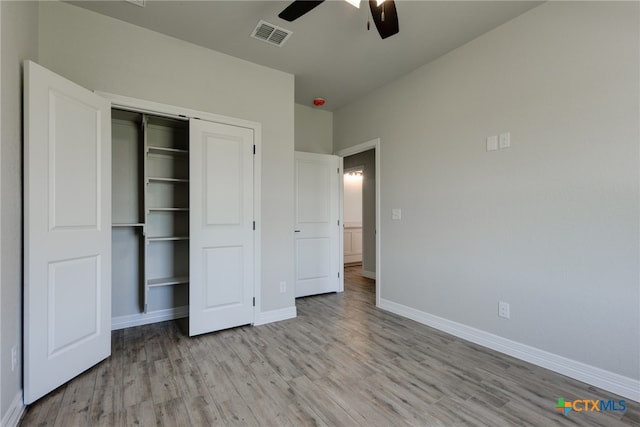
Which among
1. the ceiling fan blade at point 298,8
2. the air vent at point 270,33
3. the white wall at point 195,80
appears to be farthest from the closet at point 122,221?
the ceiling fan blade at point 298,8

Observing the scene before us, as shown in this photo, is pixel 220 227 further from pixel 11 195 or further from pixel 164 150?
pixel 11 195

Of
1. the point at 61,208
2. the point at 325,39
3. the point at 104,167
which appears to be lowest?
the point at 61,208

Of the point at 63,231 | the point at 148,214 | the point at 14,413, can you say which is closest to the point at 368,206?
the point at 148,214

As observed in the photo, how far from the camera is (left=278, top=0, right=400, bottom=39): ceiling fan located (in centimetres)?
173

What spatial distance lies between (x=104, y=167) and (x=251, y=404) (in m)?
2.01

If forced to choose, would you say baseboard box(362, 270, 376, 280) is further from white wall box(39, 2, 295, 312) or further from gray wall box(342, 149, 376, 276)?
white wall box(39, 2, 295, 312)

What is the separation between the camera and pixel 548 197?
88.6 inches

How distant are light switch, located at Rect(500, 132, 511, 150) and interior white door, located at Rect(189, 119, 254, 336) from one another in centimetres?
235

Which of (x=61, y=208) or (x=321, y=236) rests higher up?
(x=61, y=208)

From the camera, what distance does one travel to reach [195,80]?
285 cm

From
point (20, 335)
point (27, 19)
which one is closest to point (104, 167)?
point (27, 19)

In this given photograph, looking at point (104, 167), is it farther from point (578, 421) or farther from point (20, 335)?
point (578, 421)

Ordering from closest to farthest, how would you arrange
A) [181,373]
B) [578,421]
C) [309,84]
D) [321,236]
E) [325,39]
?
[578,421]
[181,373]
[325,39]
[309,84]
[321,236]

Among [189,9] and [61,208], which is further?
[189,9]
